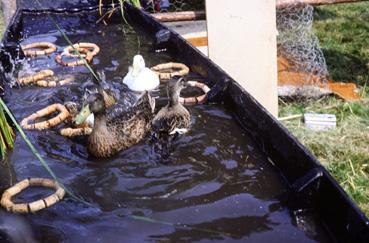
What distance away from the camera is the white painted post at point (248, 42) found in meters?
6.54

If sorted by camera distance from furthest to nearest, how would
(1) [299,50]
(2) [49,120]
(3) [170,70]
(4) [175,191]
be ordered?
(1) [299,50], (3) [170,70], (2) [49,120], (4) [175,191]

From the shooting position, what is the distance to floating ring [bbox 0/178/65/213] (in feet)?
11.1

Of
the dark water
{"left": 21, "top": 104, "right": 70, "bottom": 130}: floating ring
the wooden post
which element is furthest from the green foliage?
the wooden post

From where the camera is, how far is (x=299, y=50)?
7.52 metres

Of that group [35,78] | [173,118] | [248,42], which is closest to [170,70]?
[248,42]

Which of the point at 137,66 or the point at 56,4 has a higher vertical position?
→ the point at 56,4

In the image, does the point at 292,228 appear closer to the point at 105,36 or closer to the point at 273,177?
the point at 273,177

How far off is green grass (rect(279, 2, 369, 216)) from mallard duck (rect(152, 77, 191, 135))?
1.81 m

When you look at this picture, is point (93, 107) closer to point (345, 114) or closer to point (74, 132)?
point (74, 132)

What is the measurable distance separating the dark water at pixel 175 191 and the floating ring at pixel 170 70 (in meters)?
0.81

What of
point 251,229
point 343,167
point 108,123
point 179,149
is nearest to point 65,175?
point 108,123

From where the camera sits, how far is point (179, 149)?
169 inches

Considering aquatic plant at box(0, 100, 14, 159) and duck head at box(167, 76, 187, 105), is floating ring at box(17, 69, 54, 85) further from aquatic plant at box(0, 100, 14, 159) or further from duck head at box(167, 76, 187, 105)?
duck head at box(167, 76, 187, 105)

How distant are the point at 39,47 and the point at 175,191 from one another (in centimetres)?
397
